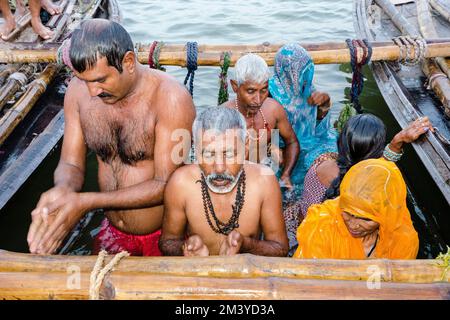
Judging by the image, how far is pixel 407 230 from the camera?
302 cm

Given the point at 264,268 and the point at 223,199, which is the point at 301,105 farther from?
the point at 264,268

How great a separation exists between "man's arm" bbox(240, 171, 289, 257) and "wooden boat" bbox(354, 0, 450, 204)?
1.67 m

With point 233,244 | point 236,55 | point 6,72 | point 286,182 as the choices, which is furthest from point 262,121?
point 6,72

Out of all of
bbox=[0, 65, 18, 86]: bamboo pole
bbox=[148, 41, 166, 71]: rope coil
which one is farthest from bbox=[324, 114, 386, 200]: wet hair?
bbox=[0, 65, 18, 86]: bamboo pole

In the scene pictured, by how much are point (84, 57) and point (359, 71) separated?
3487 mm

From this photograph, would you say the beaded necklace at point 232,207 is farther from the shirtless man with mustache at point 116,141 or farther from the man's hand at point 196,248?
the man's hand at point 196,248

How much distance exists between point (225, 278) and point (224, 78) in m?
3.19

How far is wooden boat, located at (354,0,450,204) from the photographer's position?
13.9 ft

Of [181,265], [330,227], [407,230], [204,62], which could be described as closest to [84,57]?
[181,265]

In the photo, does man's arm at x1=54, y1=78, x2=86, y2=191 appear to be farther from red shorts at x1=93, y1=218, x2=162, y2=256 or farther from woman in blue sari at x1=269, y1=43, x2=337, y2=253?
woman in blue sari at x1=269, y1=43, x2=337, y2=253

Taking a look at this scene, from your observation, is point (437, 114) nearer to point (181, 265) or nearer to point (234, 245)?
point (234, 245)

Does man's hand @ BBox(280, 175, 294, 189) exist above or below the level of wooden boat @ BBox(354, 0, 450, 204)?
below

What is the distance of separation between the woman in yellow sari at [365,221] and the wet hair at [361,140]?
395 millimetres

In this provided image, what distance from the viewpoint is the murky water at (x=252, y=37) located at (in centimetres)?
477
